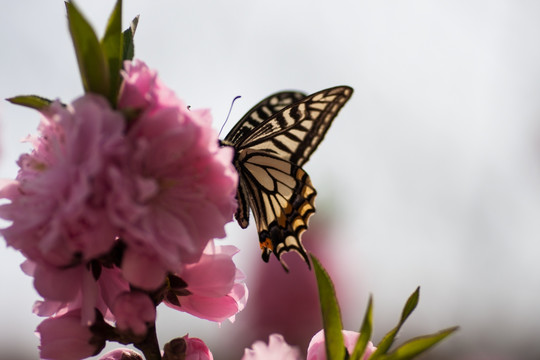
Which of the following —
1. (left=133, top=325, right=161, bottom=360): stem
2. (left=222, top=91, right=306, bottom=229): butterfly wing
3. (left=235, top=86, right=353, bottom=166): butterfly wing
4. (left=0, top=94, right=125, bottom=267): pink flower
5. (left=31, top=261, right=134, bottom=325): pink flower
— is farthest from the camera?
(left=222, top=91, right=306, bottom=229): butterfly wing

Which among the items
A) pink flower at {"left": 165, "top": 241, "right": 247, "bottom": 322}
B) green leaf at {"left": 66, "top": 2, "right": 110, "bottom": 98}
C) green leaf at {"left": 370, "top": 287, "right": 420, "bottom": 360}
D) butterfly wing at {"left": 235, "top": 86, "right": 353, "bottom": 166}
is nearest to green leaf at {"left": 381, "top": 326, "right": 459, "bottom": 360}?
green leaf at {"left": 370, "top": 287, "right": 420, "bottom": 360}

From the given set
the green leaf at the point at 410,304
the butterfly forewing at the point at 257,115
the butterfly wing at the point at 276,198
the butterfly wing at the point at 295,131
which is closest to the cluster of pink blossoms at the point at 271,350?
the green leaf at the point at 410,304

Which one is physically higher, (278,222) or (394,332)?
(278,222)

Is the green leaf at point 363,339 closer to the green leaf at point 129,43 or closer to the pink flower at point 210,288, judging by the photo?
the pink flower at point 210,288

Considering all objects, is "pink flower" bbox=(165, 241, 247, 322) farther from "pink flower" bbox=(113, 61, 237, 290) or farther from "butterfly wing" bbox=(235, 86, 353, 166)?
"butterfly wing" bbox=(235, 86, 353, 166)

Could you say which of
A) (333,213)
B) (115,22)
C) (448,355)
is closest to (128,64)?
(115,22)

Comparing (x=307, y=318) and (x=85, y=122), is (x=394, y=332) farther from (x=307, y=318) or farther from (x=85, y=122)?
(x=307, y=318)

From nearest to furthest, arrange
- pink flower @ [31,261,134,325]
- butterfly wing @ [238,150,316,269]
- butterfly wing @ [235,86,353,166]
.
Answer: pink flower @ [31,261,134,325], butterfly wing @ [238,150,316,269], butterfly wing @ [235,86,353,166]
